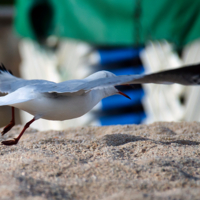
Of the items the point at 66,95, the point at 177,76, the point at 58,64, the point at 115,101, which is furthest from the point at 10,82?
the point at 58,64

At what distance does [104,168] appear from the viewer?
4.69ft

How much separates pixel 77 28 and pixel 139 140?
250 cm

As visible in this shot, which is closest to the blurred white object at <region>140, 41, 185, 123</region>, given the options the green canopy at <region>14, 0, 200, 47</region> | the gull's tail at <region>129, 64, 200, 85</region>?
the green canopy at <region>14, 0, 200, 47</region>

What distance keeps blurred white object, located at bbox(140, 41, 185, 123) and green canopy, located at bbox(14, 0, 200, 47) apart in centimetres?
35

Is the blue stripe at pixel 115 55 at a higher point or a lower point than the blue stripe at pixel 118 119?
higher

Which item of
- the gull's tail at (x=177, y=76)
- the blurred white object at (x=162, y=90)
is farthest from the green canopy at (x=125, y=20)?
the gull's tail at (x=177, y=76)

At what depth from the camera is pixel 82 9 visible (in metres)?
3.96

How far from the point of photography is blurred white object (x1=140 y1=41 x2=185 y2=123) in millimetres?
4051

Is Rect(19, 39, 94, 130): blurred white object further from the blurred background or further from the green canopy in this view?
the green canopy

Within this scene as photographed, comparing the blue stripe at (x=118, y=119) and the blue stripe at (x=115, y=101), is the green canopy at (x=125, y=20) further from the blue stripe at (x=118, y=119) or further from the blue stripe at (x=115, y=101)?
the blue stripe at (x=118, y=119)

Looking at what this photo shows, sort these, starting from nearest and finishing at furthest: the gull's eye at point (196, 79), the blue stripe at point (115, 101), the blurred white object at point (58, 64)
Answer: the gull's eye at point (196, 79) → the blue stripe at point (115, 101) → the blurred white object at point (58, 64)

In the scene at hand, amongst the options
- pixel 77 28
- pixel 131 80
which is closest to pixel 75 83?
pixel 131 80

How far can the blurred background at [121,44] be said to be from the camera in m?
3.55

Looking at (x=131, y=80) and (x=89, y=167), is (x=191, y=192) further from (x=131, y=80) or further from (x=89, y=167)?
(x=131, y=80)
